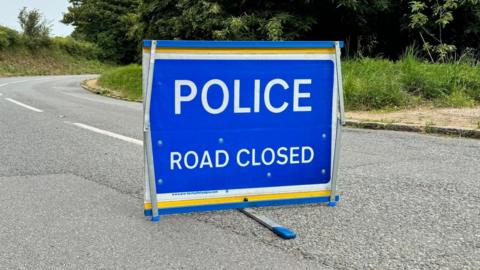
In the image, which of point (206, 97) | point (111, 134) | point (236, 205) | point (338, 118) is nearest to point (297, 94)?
point (338, 118)

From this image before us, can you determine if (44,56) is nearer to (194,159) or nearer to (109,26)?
(109,26)

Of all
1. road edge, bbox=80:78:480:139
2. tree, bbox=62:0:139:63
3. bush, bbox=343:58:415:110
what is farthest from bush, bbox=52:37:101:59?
road edge, bbox=80:78:480:139

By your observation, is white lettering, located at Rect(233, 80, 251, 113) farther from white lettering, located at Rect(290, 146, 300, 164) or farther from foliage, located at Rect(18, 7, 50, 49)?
foliage, located at Rect(18, 7, 50, 49)

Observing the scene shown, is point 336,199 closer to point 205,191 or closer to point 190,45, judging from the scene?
point 205,191

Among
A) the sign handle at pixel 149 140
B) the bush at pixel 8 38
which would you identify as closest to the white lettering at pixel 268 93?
the sign handle at pixel 149 140

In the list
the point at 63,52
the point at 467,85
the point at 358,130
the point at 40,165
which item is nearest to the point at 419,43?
the point at 467,85

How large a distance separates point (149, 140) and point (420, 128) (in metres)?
6.29

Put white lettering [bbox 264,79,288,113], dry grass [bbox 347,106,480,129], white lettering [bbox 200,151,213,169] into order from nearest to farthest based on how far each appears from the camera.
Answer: white lettering [bbox 200,151,213,169], white lettering [bbox 264,79,288,113], dry grass [bbox 347,106,480,129]

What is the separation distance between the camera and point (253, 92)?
404cm

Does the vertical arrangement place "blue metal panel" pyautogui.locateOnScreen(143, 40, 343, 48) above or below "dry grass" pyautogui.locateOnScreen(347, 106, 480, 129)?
above

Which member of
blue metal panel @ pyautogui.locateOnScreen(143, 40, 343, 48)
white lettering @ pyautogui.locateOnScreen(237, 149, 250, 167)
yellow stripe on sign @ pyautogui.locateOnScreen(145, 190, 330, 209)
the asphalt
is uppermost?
blue metal panel @ pyautogui.locateOnScreen(143, 40, 343, 48)

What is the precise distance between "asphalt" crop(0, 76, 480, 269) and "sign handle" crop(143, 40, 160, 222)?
0.54ft

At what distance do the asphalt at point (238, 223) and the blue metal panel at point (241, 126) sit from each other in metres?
0.28

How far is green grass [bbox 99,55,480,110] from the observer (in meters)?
11.4
